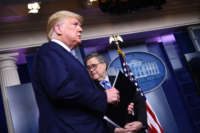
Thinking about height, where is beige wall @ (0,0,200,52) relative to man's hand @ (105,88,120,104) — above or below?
above

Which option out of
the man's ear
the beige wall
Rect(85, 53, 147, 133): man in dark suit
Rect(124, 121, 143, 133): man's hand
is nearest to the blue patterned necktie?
Rect(85, 53, 147, 133): man in dark suit

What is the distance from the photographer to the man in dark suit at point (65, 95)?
1187 millimetres

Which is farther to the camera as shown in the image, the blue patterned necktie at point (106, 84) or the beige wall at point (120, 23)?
the beige wall at point (120, 23)

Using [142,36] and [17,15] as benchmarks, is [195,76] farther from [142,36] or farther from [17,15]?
[17,15]

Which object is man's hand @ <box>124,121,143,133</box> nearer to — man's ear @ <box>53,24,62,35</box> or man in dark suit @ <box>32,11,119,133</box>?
man in dark suit @ <box>32,11,119,133</box>

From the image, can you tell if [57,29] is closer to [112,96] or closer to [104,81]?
[112,96]

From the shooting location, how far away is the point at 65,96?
3.85 ft

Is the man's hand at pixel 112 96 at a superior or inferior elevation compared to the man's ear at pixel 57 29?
inferior

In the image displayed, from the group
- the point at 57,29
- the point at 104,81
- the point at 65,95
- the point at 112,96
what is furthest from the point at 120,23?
the point at 65,95

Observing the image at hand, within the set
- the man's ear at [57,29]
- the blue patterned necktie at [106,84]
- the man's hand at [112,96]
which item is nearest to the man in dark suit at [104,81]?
the blue patterned necktie at [106,84]

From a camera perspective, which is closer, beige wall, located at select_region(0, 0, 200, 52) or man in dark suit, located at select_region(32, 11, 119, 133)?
man in dark suit, located at select_region(32, 11, 119, 133)

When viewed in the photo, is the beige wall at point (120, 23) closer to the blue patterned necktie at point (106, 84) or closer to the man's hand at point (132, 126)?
the blue patterned necktie at point (106, 84)

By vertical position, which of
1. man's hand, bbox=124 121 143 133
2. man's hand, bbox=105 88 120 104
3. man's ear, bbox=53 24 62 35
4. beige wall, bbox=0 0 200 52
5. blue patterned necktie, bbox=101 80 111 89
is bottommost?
man's hand, bbox=124 121 143 133

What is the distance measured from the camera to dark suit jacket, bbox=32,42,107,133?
118 cm
